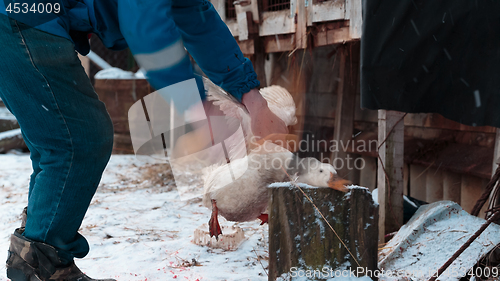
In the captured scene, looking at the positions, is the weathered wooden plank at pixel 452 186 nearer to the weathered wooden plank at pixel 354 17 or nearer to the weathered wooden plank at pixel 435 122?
the weathered wooden plank at pixel 435 122

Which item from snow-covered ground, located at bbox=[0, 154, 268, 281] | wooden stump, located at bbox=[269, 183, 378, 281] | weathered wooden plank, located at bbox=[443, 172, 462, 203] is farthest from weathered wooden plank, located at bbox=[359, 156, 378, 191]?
wooden stump, located at bbox=[269, 183, 378, 281]

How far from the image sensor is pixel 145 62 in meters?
1.35

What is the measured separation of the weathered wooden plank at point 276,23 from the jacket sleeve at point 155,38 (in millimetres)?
2725

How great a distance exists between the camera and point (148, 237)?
2742 millimetres

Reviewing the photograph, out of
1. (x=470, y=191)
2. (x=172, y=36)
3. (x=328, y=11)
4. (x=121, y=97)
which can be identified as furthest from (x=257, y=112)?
(x=121, y=97)

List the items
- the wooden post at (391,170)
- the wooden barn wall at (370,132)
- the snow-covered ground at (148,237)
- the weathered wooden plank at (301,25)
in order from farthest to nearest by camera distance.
Answer: the weathered wooden plank at (301,25)
the wooden barn wall at (370,132)
the wooden post at (391,170)
the snow-covered ground at (148,237)

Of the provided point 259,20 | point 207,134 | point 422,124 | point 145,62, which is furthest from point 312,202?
point 259,20

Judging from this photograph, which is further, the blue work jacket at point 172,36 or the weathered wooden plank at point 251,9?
the weathered wooden plank at point 251,9

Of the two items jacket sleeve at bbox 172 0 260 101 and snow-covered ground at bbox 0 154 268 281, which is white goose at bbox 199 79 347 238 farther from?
snow-covered ground at bbox 0 154 268 281

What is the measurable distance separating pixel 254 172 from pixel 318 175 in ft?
1.35

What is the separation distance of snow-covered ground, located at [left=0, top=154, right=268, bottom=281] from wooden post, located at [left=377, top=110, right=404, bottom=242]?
944 millimetres

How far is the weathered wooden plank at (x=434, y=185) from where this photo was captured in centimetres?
372

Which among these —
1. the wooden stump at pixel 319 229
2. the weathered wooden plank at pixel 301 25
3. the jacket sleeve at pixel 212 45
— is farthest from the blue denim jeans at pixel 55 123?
the weathered wooden plank at pixel 301 25

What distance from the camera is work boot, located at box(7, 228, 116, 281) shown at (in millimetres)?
1349
